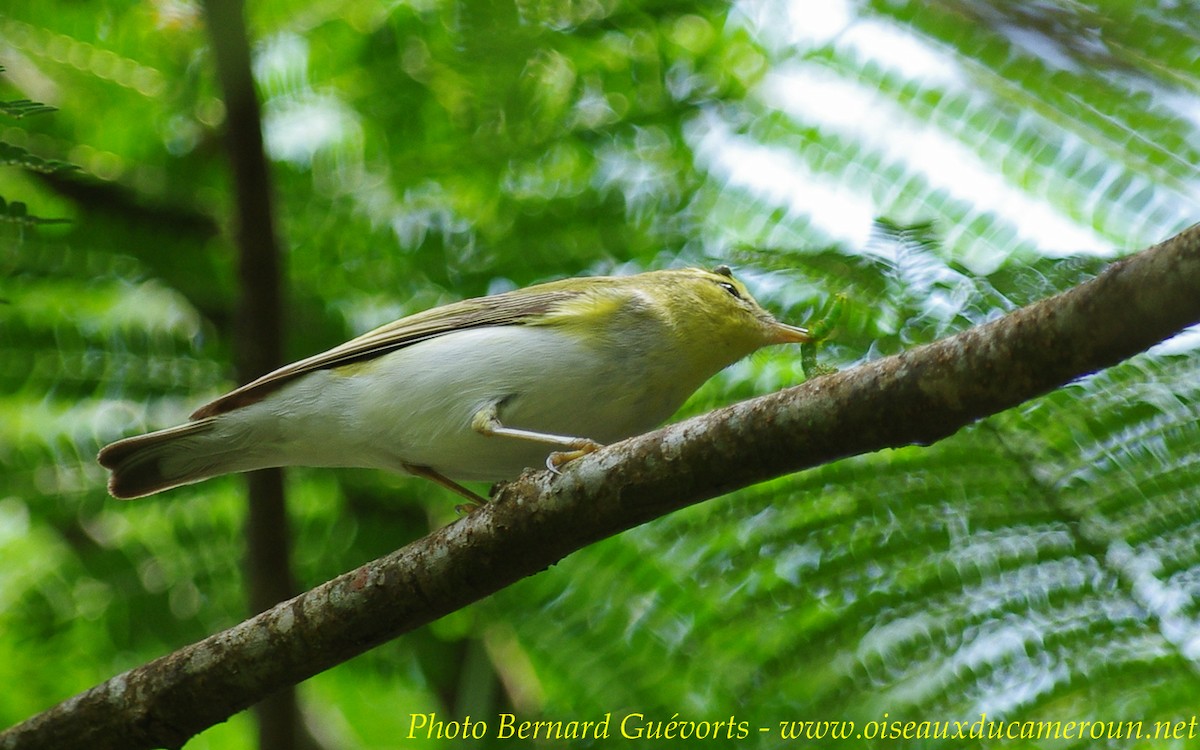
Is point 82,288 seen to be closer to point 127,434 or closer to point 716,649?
point 127,434

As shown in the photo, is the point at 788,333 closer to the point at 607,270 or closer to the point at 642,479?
the point at 607,270

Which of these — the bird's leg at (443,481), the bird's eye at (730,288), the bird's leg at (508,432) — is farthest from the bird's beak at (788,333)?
the bird's leg at (443,481)

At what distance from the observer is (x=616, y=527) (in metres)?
3.24

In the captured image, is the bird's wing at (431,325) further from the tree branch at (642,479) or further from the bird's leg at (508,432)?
the tree branch at (642,479)

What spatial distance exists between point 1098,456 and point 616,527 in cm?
145

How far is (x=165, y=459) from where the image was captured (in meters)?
4.59

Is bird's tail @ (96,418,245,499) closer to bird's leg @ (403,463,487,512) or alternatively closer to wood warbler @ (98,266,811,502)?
wood warbler @ (98,266,811,502)

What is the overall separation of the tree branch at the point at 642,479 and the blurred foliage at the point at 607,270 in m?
0.84

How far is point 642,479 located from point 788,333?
186cm

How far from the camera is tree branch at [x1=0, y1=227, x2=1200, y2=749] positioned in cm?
233

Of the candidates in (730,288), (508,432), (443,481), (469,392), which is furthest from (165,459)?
(730,288)

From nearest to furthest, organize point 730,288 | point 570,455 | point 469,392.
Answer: point 570,455 < point 469,392 < point 730,288

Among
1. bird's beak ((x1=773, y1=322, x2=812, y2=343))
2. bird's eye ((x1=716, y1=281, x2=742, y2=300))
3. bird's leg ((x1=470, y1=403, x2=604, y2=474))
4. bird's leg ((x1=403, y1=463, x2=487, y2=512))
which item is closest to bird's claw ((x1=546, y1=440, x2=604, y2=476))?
bird's leg ((x1=470, y1=403, x2=604, y2=474))

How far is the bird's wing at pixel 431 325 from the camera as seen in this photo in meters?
4.55
